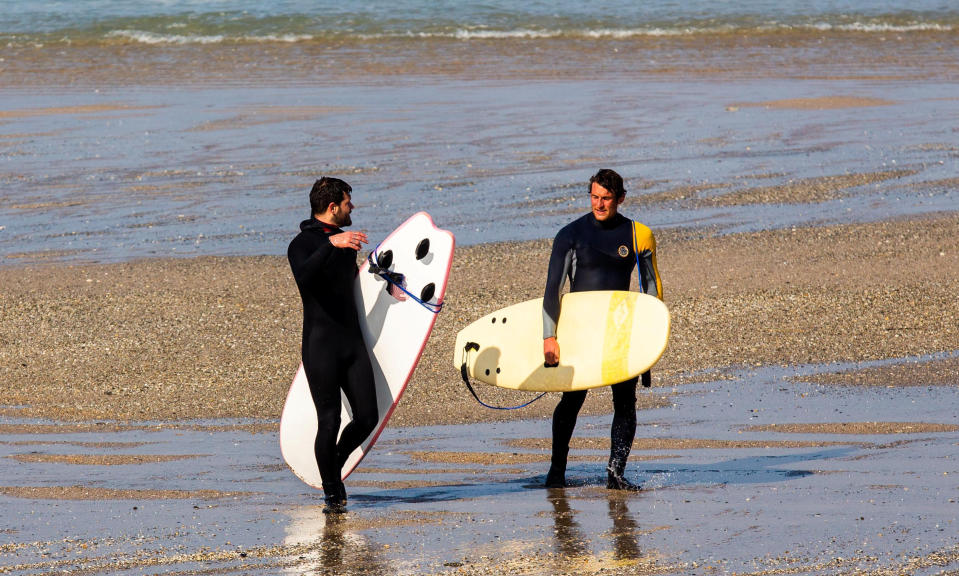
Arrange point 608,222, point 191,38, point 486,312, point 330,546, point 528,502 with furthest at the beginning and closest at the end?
point 191,38
point 486,312
point 608,222
point 528,502
point 330,546

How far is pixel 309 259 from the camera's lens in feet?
19.0

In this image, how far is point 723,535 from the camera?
5297 millimetres

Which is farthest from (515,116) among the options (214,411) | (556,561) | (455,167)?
(556,561)

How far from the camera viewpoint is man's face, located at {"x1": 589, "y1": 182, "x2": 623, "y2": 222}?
20.1 feet

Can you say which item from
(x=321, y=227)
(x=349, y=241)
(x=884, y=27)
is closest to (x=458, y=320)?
(x=321, y=227)

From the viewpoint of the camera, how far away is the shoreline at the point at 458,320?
812 cm

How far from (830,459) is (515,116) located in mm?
13766

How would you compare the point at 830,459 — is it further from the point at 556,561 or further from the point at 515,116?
the point at 515,116

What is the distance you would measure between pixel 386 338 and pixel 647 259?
1.36 m

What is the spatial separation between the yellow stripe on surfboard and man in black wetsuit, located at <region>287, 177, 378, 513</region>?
1.18 metres

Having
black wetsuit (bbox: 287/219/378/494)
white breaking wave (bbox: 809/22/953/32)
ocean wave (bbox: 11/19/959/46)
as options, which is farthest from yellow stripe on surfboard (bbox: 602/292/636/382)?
white breaking wave (bbox: 809/22/953/32)

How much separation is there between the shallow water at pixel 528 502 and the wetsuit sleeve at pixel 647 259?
0.96m

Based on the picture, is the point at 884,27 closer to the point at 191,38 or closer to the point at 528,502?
the point at 191,38

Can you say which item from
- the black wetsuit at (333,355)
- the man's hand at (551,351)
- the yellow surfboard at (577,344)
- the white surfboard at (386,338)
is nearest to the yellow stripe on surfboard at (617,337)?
the yellow surfboard at (577,344)
